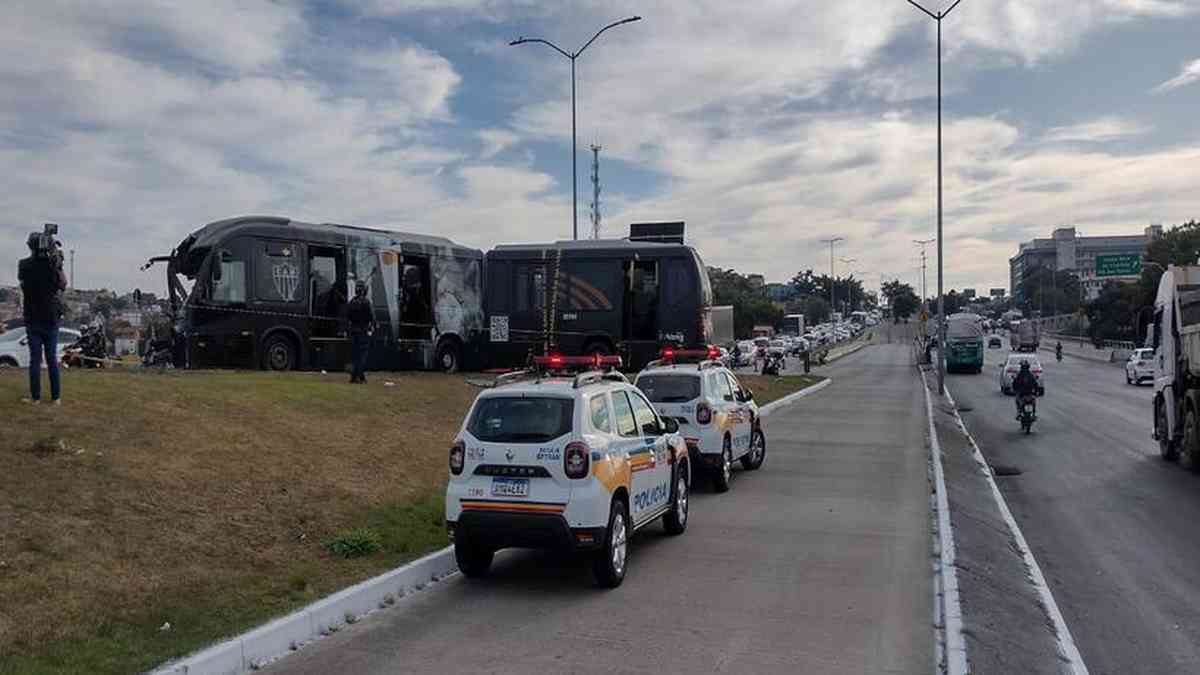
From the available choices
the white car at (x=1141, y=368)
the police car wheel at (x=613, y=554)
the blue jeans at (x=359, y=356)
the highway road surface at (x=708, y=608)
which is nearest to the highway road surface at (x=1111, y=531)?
the highway road surface at (x=708, y=608)

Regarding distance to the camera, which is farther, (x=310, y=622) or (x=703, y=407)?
(x=703, y=407)

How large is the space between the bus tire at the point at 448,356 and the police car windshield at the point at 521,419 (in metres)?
15.4

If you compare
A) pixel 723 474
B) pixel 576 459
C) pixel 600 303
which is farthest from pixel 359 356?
pixel 576 459

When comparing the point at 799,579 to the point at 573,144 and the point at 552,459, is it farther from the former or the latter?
the point at 573,144

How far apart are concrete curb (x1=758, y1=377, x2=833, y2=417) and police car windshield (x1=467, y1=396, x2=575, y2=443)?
14678mm

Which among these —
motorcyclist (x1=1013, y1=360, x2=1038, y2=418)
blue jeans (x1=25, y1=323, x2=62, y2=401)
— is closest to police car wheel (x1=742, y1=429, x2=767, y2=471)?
motorcyclist (x1=1013, y1=360, x2=1038, y2=418)

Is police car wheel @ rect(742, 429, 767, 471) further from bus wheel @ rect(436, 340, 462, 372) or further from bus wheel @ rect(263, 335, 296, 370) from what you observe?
bus wheel @ rect(436, 340, 462, 372)

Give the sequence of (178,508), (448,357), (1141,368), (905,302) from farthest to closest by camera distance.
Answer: (905,302) < (1141,368) < (448,357) < (178,508)

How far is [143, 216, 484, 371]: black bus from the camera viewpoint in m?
19.1

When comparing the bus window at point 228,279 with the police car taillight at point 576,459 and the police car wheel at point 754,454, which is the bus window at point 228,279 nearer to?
the police car wheel at point 754,454

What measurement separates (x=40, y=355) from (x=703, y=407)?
813 centimetres

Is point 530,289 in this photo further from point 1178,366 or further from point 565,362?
point 565,362

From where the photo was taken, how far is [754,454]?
17.1 m

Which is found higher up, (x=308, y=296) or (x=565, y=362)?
(x=308, y=296)
